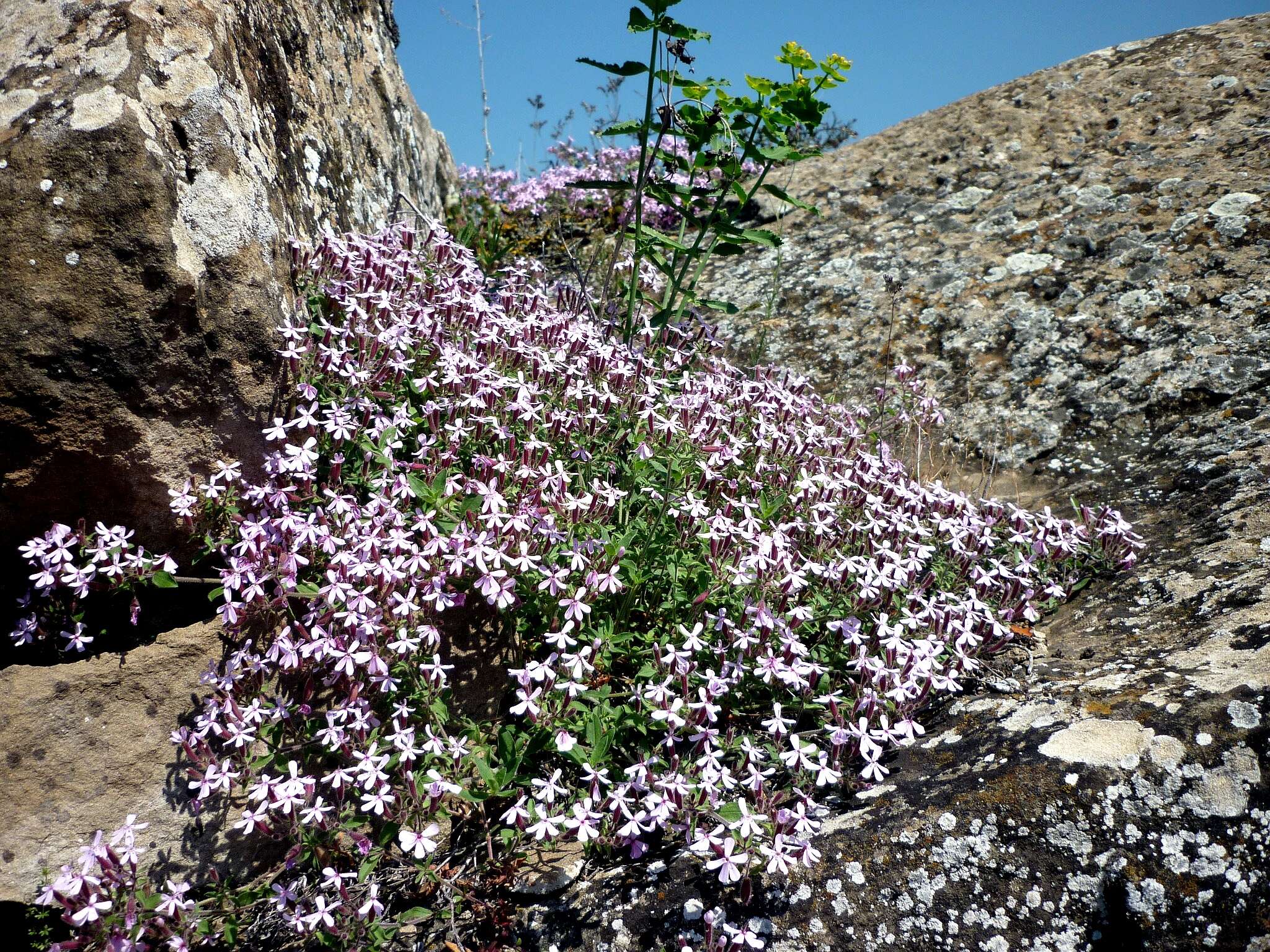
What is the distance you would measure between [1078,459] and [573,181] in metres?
5.11

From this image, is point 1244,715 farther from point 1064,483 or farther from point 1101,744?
point 1064,483

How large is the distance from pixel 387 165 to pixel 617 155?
13.2ft

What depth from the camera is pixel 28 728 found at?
289cm

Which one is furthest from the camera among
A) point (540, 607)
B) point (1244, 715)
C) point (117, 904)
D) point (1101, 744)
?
point (540, 607)

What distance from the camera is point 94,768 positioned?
292cm

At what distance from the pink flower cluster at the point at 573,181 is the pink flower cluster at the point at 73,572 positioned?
5379mm

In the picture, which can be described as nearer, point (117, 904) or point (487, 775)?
point (117, 904)

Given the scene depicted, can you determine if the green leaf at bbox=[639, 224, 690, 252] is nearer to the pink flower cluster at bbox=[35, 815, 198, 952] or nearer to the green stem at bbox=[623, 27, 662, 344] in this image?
the green stem at bbox=[623, 27, 662, 344]

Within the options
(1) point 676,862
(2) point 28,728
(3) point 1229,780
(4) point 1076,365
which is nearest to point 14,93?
(2) point 28,728

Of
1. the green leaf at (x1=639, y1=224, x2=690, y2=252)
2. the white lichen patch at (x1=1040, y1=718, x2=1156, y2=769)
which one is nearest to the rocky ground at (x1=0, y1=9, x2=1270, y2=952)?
the white lichen patch at (x1=1040, y1=718, x2=1156, y2=769)

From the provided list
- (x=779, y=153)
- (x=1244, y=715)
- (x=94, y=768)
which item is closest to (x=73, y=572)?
(x=94, y=768)

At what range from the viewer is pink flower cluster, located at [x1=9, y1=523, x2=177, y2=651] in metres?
2.83

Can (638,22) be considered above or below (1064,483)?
above

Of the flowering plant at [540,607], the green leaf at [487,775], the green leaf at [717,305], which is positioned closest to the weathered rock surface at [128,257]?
the flowering plant at [540,607]
